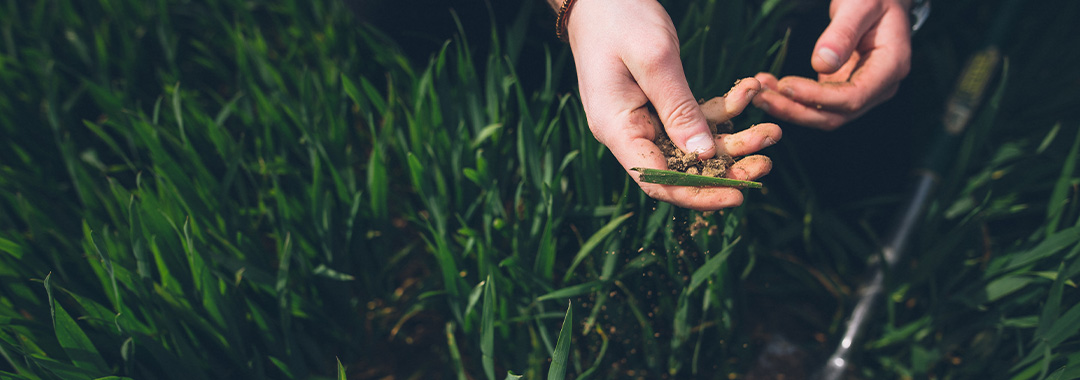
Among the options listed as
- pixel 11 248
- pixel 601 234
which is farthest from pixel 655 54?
pixel 11 248

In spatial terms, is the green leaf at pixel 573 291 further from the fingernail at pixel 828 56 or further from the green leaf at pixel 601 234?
the fingernail at pixel 828 56

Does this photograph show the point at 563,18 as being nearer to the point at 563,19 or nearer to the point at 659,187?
the point at 563,19

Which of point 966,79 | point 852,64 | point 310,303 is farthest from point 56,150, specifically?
point 966,79

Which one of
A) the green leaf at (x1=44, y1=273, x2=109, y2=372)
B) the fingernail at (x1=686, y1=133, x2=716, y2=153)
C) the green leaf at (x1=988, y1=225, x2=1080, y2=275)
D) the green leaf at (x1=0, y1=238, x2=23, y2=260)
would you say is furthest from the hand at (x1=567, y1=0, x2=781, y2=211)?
the green leaf at (x1=0, y1=238, x2=23, y2=260)

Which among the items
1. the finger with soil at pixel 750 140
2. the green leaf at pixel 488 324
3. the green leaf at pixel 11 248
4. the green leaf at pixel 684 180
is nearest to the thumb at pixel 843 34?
the finger with soil at pixel 750 140

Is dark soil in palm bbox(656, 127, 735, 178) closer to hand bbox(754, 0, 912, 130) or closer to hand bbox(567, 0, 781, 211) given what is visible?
hand bbox(567, 0, 781, 211)

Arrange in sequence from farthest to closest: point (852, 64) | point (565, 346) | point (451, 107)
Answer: point (451, 107) → point (852, 64) → point (565, 346)

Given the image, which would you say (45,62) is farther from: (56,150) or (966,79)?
(966,79)
